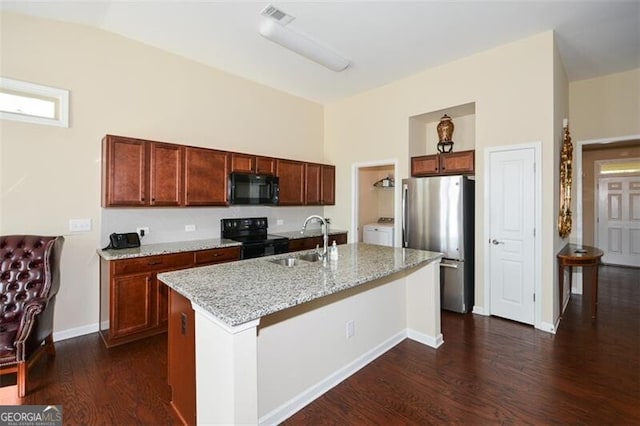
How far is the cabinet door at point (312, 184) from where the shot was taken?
5.04 m

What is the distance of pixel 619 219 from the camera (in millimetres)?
6238

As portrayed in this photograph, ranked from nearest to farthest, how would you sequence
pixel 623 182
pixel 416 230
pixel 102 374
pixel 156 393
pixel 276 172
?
pixel 156 393, pixel 102 374, pixel 416 230, pixel 276 172, pixel 623 182

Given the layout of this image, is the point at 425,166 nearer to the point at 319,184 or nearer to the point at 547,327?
the point at 319,184

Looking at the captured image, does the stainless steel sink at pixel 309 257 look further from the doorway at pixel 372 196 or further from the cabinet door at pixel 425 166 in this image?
the doorway at pixel 372 196

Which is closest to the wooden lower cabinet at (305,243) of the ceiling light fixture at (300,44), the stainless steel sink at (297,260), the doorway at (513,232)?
the stainless steel sink at (297,260)

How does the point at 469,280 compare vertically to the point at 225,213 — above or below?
below

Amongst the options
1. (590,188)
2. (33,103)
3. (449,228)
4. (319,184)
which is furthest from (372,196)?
(33,103)

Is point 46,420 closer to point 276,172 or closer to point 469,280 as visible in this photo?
point 276,172

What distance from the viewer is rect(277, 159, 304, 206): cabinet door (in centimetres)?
464

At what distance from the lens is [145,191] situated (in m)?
3.27

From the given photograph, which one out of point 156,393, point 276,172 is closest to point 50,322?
point 156,393

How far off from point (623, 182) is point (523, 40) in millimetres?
4989

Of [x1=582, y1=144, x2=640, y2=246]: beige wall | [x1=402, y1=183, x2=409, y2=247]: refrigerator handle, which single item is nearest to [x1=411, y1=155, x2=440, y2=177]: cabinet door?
[x1=402, y1=183, x2=409, y2=247]: refrigerator handle

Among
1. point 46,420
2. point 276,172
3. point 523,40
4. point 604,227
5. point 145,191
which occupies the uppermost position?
point 523,40
